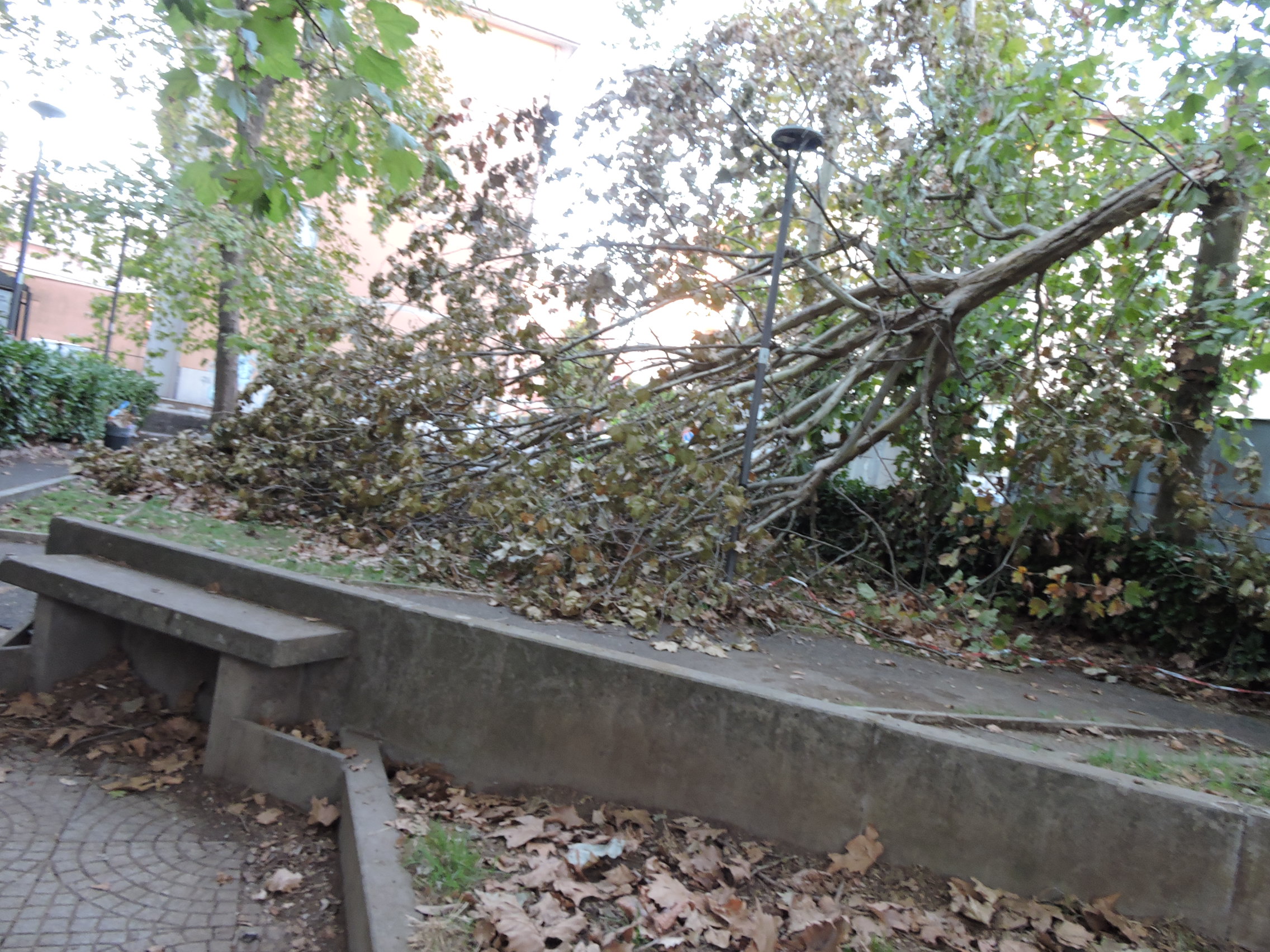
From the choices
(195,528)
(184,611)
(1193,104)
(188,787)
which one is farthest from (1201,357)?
(195,528)

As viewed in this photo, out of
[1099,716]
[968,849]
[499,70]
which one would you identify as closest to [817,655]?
[1099,716]

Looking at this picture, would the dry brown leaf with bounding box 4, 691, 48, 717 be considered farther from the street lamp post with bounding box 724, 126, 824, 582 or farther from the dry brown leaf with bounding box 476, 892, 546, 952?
the street lamp post with bounding box 724, 126, 824, 582

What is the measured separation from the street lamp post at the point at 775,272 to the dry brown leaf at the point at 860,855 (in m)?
2.48

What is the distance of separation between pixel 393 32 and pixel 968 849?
4.08m

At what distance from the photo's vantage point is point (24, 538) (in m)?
7.84

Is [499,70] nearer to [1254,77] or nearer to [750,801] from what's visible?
[1254,77]

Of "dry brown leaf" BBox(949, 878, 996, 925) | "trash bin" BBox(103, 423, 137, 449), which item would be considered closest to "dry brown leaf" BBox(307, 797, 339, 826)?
"dry brown leaf" BBox(949, 878, 996, 925)

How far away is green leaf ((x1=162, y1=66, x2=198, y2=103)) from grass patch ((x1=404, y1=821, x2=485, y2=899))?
11.6 feet

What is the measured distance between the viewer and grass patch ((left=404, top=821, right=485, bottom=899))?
312 cm

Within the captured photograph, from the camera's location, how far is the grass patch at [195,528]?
5.48 m

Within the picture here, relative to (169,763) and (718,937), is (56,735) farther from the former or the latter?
(718,937)

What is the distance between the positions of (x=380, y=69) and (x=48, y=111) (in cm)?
1610

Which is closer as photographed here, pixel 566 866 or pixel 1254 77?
pixel 566 866

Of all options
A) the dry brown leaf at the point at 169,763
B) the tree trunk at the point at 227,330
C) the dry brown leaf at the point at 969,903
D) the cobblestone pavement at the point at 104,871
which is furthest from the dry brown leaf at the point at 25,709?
the tree trunk at the point at 227,330
